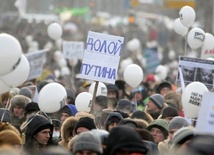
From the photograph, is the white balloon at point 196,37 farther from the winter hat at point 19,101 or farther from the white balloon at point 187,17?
the winter hat at point 19,101

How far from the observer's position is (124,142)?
8.91 m

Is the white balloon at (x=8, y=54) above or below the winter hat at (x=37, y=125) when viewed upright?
above

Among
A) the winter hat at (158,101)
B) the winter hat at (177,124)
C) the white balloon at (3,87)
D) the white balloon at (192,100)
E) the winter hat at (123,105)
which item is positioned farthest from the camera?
the winter hat at (158,101)

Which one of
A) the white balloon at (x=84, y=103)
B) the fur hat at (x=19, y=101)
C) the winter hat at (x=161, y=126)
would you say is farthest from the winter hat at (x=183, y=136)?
the fur hat at (x=19, y=101)

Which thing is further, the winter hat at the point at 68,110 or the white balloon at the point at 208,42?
the white balloon at the point at 208,42

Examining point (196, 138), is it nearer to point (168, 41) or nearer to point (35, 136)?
point (35, 136)

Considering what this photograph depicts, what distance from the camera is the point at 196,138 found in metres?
8.46

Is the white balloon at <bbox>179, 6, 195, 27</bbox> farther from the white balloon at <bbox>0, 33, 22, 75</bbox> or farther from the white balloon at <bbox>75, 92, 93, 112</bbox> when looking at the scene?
the white balloon at <bbox>0, 33, 22, 75</bbox>

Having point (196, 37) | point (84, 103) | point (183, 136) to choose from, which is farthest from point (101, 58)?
point (183, 136)

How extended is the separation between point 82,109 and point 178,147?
16.9 ft

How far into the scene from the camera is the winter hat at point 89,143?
8.91 m

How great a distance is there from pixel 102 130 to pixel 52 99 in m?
3.52

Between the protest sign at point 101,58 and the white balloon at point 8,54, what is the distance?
10.5 feet

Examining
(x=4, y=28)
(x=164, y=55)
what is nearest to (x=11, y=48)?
(x=164, y=55)
